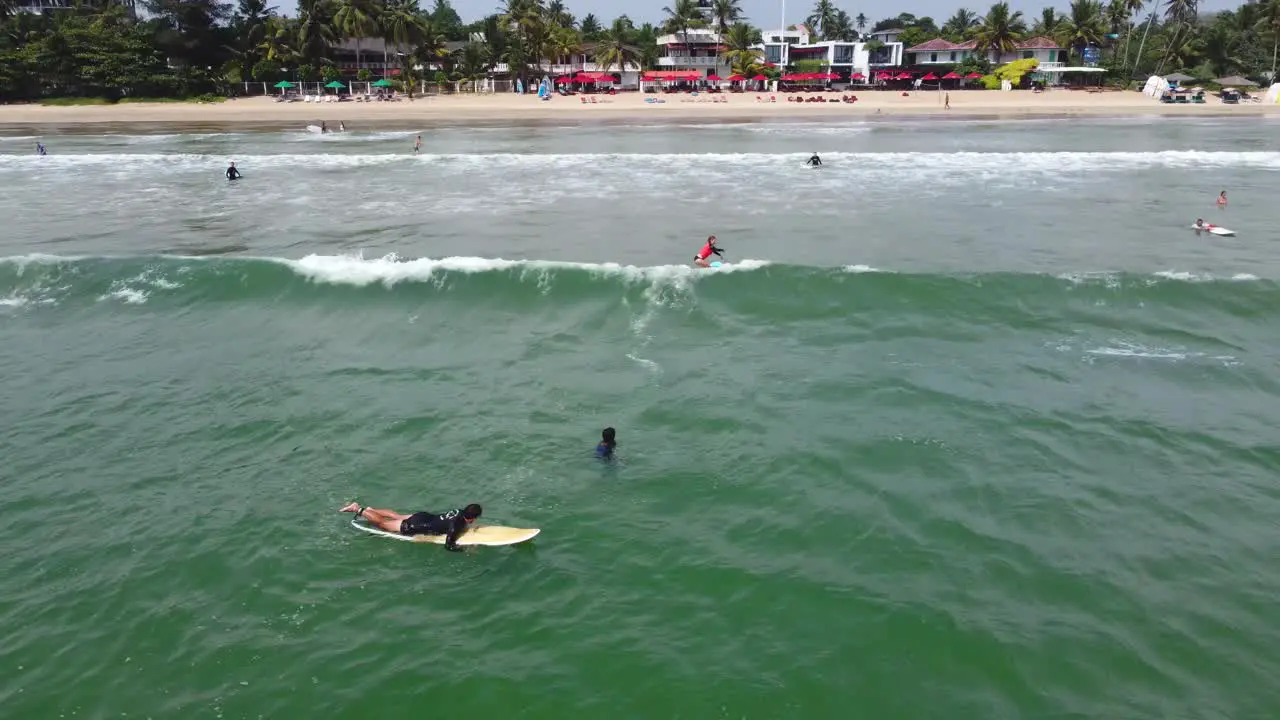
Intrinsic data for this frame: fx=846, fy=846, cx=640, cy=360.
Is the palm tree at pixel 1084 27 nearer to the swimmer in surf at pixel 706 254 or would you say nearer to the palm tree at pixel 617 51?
the palm tree at pixel 617 51

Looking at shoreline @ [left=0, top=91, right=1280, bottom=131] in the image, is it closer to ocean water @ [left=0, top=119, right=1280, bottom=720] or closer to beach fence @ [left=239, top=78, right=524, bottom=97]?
beach fence @ [left=239, top=78, right=524, bottom=97]

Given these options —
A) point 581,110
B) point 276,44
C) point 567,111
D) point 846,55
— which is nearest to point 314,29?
point 276,44

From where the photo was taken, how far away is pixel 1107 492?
42.4ft

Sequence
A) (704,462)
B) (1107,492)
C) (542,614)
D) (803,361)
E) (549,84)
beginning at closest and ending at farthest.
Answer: (542,614), (1107,492), (704,462), (803,361), (549,84)

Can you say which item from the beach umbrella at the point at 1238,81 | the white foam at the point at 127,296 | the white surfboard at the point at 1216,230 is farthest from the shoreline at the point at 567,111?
the white foam at the point at 127,296

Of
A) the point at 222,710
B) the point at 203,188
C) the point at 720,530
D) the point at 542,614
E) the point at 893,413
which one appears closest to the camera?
the point at 222,710

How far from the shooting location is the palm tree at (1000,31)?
316 ft

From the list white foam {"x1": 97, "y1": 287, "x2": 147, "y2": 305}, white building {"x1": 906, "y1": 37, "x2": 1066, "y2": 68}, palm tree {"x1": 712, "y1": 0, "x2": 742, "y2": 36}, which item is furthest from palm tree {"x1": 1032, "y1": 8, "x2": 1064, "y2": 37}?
white foam {"x1": 97, "y1": 287, "x2": 147, "y2": 305}

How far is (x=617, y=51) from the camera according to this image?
98938mm

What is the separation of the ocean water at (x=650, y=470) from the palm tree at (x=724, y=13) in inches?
3641

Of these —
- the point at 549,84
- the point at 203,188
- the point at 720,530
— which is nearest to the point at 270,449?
the point at 720,530

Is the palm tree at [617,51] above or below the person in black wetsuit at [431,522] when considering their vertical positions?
above

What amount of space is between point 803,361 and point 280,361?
1141 centimetres

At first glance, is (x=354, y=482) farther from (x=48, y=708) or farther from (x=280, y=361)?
(x=280, y=361)
